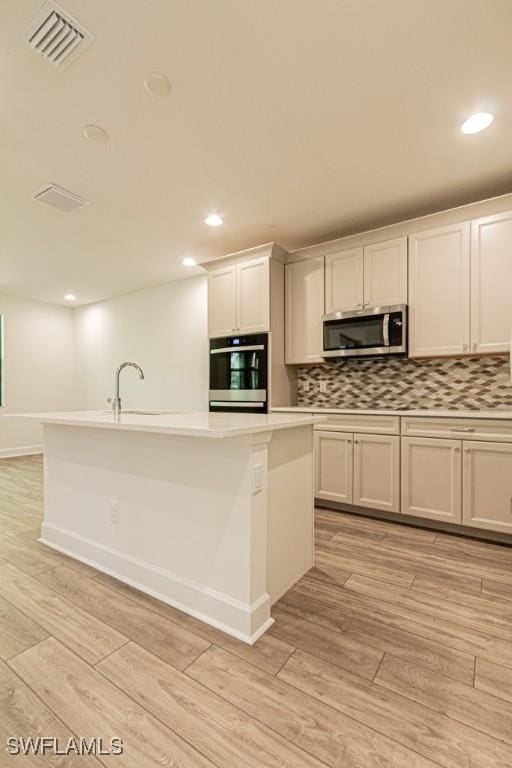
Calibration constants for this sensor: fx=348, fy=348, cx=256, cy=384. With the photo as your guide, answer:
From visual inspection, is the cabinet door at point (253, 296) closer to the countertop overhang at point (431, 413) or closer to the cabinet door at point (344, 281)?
the cabinet door at point (344, 281)

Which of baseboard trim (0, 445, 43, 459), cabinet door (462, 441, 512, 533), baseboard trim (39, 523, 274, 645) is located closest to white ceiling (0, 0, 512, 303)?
cabinet door (462, 441, 512, 533)

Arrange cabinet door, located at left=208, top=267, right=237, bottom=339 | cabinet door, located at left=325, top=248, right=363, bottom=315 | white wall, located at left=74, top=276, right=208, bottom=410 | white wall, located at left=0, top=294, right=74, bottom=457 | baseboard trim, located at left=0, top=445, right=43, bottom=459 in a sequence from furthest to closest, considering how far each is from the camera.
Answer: white wall, located at left=0, top=294, right=74, bottom=457, baseboard trim, located at left=0, top=445, right=43, bottom=459, white wall, located at left=74, top=276, right=208, bottom=410, cabinet door, located at left=208, top=267, right=237, bottom=339, cabinet door, located at left=325, top=248, right=363, bottom=315

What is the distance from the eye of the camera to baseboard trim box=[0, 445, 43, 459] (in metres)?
5.83

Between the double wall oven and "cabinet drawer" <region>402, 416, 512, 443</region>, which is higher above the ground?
the double wall oven

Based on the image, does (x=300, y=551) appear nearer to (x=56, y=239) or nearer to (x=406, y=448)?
(x=406, y=448)

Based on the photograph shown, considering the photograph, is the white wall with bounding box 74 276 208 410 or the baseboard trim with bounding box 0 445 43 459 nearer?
the white wall with bounding box 74 276 208 410

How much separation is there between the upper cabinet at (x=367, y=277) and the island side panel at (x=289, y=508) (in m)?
1.75

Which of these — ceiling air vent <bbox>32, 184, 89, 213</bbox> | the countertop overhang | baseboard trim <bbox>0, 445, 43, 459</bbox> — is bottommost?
baseboard trim <bbox>0, 445, 43, 459</bbox>

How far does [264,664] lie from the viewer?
1.39m

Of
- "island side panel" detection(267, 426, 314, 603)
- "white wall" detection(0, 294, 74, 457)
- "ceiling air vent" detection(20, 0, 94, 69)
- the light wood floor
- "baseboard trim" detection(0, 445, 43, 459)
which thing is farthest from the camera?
"white wall" detection(0, 294, 74, 457)

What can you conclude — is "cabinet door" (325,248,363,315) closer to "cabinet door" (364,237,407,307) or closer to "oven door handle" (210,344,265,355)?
"cabinet door" (364,237,407,307)

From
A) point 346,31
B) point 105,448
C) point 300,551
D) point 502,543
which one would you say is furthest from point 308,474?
point 346,31

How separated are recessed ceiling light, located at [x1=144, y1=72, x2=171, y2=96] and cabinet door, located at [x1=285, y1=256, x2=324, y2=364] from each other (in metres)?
2.07

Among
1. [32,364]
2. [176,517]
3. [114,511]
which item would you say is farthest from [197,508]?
[32,364]
